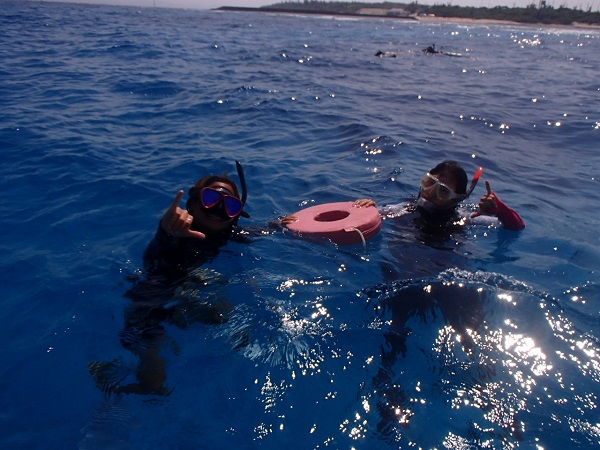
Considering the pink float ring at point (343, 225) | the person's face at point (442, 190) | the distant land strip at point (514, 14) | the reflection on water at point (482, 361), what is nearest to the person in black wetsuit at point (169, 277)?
the pink float ring at point (343, 225)

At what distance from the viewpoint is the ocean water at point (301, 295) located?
2.92 m

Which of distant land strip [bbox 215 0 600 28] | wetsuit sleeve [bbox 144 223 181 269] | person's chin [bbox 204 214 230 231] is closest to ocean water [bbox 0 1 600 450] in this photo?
wetsuit sleeve [bbox 144 223 181 269]

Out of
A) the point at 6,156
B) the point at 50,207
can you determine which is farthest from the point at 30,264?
the point at 6,156

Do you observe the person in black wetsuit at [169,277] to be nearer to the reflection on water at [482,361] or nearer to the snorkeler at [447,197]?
the reflection on water at [482,361]

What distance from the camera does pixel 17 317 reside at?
3836mm

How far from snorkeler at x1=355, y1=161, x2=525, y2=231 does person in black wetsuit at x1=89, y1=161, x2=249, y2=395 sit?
1.79 meters

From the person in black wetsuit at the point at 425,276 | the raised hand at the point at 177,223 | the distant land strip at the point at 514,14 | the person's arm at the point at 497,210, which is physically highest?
the raised hand at the point at 177,223

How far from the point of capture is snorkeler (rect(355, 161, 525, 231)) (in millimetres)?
4316

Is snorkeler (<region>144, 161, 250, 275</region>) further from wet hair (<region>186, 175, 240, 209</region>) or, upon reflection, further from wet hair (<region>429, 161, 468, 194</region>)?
wet hair (<region>429, 161, 468, 194</region>)

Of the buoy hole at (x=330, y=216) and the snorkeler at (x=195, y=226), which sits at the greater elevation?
the snorkeler at (x=195, y=226)

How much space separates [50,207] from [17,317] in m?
2.24

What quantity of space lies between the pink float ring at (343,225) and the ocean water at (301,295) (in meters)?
0.18

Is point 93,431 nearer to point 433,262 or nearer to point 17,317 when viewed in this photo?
point 17,317

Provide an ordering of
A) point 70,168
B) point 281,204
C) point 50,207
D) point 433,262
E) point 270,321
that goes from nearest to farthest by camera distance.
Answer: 1. point 270,321
2. point 433,262
3. point 50,207
4. point 281,204
5. point 70,168
